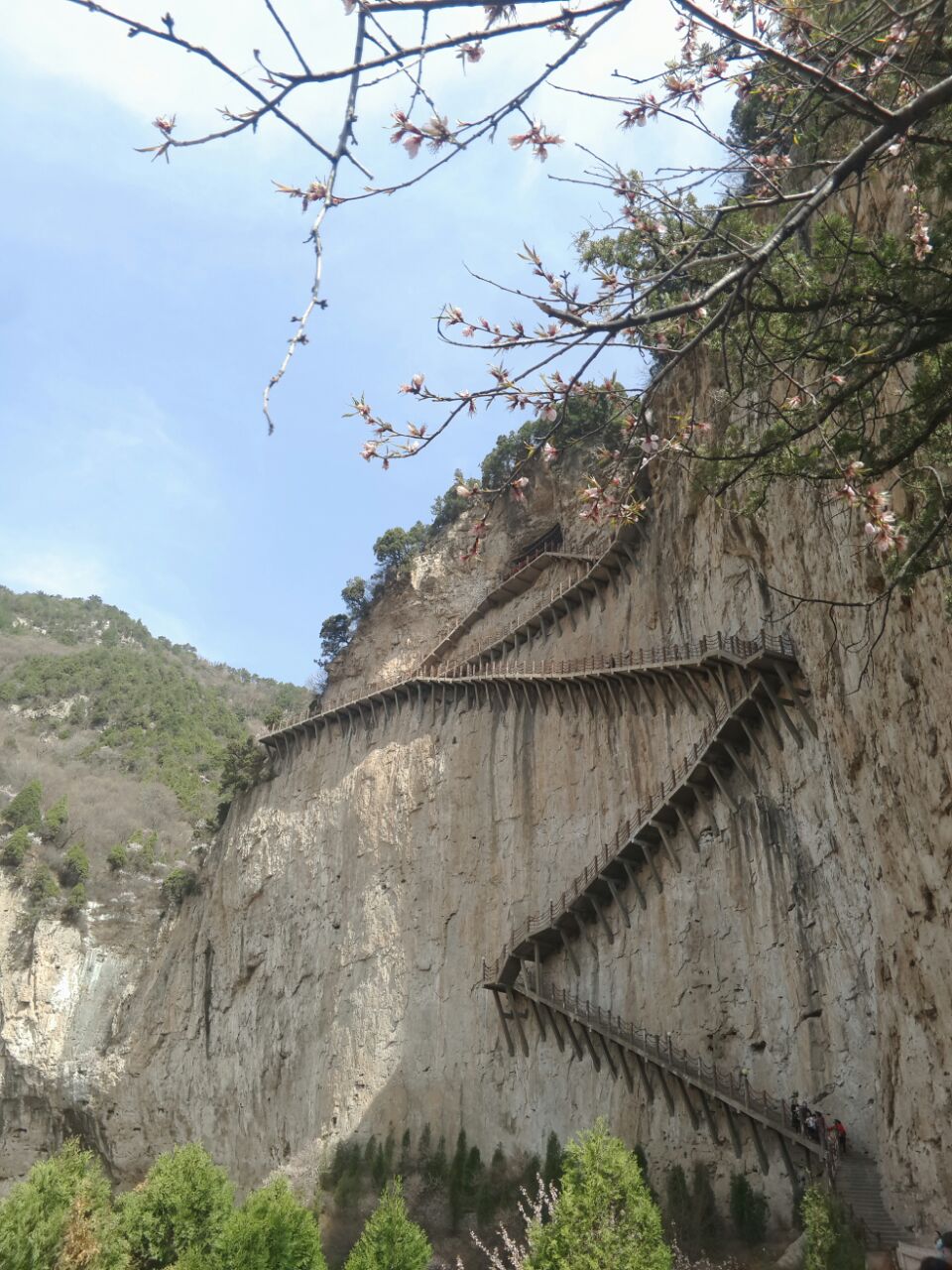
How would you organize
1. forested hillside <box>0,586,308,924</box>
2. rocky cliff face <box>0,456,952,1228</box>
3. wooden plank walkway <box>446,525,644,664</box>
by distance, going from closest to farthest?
rocky cliff face <box>0,456,952,1228</box>
wooden plank walkway <box>446,525,644,664</box>
forested hillside <box>0,586,308,924</box>

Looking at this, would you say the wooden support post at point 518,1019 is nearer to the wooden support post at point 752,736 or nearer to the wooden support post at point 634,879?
the wooden support post at point 634,879

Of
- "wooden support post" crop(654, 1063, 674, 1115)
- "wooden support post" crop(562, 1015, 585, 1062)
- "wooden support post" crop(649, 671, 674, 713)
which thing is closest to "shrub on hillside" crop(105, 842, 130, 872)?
"wooden support post" crop(562, 1015, 585, 1062)

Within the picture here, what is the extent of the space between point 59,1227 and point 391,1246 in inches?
416

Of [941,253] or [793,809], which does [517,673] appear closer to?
[793,809]

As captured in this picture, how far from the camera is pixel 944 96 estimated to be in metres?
Answer: 4.88

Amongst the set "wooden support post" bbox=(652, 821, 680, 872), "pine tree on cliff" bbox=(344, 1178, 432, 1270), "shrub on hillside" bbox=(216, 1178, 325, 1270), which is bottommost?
"shrub on hillside" bbox=(216, 1178, 325, 1270)

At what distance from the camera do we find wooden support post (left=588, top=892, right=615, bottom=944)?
25.3 m

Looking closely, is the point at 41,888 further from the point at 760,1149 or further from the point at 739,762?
the point at 760,1149

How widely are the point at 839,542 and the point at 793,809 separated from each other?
7.63 m

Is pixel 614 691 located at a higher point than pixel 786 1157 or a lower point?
higher

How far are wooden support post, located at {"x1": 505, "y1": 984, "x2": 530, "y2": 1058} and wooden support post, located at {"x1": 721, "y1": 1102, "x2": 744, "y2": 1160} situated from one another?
7.73 meters

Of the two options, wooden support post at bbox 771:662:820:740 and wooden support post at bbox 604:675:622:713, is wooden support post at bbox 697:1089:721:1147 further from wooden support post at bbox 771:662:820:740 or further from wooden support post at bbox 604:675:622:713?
wooden support post at bbox 604:675:622:713

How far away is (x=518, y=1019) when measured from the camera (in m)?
26.9

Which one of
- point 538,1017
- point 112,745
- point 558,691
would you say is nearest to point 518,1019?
point 538,1017
